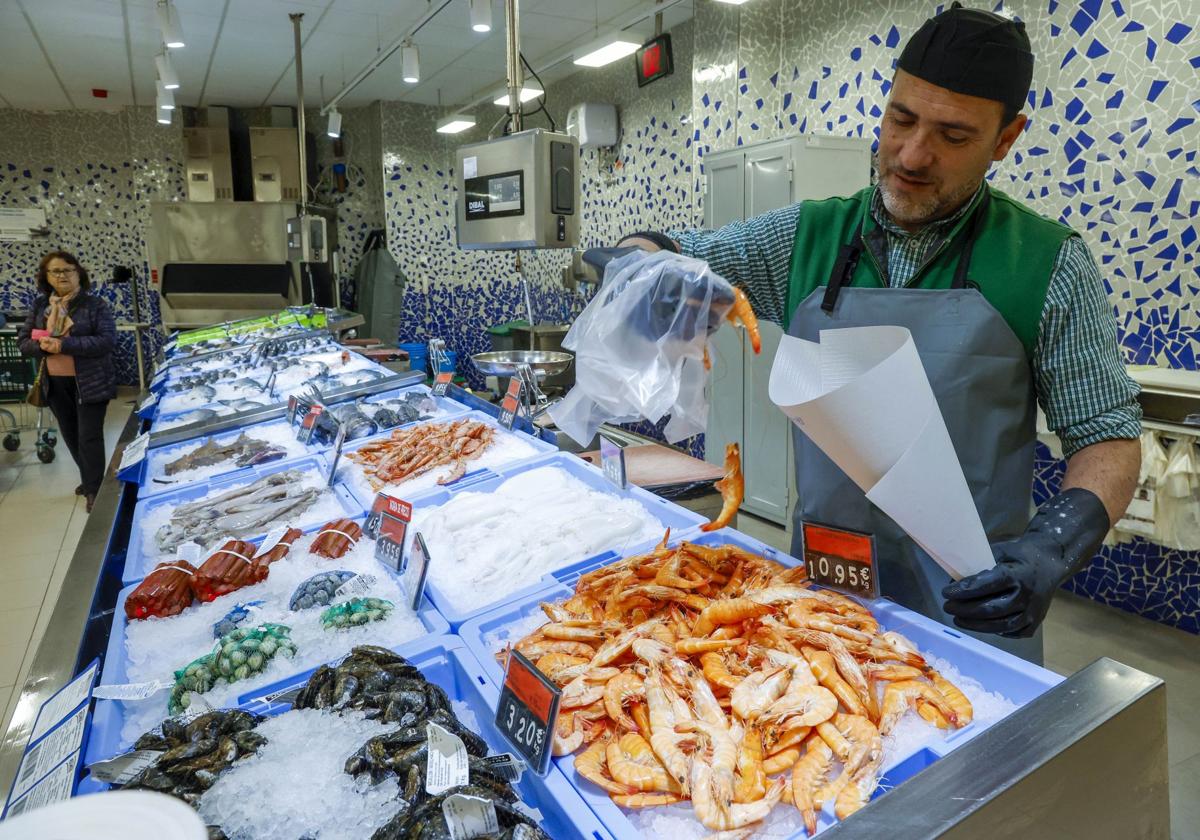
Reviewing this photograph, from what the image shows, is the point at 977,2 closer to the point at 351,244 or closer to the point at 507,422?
the point at 507,422

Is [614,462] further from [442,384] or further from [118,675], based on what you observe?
[442,384]

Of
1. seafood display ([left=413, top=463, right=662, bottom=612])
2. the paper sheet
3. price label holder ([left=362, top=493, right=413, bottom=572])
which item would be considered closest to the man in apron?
the paper sheet

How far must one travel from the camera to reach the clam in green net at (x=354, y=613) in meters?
1.71

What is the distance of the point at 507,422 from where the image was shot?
11.2 feet

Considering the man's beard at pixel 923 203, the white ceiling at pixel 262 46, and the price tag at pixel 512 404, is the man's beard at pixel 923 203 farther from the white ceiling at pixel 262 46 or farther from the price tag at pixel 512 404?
the white ceiling at pixel 262 46

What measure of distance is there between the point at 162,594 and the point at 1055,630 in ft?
13.4

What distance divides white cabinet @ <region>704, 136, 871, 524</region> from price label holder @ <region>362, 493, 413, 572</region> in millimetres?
3202

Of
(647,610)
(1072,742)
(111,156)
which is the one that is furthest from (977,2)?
(111,156)

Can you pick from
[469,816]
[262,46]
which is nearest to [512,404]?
[469,816]

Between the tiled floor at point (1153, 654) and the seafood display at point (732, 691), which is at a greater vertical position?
the seafood display at point (732, 691)

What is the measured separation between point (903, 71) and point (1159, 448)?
106 inches

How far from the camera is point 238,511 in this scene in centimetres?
258

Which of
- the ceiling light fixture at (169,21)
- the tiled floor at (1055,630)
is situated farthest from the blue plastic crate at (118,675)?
the ceiling light fixture at (169,21)

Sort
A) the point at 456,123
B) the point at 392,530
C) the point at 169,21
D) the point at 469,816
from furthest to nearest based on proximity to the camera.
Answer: the point at 456,123 < the point at 169,21 < the point at 392,530 < the point at 469,816
